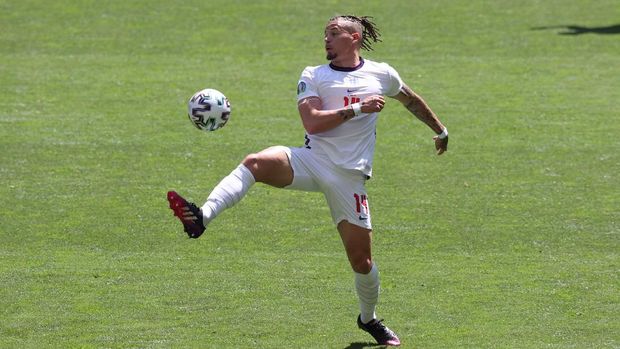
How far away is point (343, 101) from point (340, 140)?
0.30 metres

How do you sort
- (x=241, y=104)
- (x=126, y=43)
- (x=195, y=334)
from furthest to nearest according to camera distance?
(x=126, y=43) → (x=241, y=104) → (x=195, y=334)

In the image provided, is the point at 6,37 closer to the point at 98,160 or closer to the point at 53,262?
the point at 98,160

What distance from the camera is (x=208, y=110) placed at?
9773 millimetres

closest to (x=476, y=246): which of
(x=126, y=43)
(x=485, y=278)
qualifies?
(x=485, y=278)

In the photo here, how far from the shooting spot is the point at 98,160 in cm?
1692

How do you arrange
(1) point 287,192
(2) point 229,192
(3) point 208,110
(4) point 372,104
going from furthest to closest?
1. (1) point 287,192
2. (3) point 208,110
3. (4) point 372,104
4. (2) point 229,192

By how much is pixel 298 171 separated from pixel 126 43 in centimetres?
1441

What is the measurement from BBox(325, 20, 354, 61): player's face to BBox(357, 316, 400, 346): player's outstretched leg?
7.05 feet

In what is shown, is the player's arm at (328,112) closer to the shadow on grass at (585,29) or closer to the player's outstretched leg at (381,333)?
the player's outstretched leg at (381,333)

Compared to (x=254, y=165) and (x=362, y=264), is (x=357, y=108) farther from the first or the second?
(x=362, y=264)

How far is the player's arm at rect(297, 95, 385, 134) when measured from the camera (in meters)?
9.10

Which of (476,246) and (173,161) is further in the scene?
(173,161)

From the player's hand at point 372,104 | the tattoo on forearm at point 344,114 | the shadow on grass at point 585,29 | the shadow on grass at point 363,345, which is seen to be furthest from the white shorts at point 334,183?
the shadow on grass at point 585,29

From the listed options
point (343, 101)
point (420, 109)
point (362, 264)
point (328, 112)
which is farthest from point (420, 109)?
point (362, 264)
